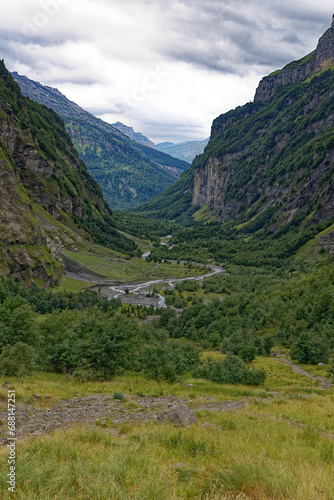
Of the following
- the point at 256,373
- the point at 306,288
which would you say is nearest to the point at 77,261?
the point at 306,288

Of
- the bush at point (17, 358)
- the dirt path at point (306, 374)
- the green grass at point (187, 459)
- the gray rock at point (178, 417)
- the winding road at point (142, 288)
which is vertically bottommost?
the winding road at point (142, 288)

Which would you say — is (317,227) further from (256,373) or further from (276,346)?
(256,373)

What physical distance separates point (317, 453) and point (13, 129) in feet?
548

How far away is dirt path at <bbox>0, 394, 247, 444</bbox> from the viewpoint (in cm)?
1330

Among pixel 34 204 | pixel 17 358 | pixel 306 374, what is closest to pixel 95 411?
pixel 17 358

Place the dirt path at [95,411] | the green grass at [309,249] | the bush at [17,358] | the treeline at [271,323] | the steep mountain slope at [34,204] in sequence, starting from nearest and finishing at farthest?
the dirt path at [95,411] < the bush at [17,358] < the treeline at [271,323] < the steep mountain slope at [34,204] < the green grass at [309,249]

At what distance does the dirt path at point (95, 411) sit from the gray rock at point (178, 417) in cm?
128

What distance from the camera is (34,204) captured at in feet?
465

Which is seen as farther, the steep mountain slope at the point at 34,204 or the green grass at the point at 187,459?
the steep mountain slope at the point at 34,204

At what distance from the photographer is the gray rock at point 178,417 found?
1443 centimetres

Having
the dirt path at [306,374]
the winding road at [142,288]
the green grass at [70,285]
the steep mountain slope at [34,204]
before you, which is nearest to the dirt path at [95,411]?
the dirt path at [306,374]

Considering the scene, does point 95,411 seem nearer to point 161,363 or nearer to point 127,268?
point 161,363

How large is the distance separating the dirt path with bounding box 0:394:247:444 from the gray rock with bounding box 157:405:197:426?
128 cm

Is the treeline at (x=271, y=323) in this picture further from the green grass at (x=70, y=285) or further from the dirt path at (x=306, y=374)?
the green grass at (x=70, y=285)
